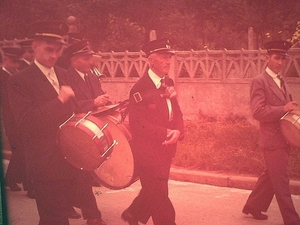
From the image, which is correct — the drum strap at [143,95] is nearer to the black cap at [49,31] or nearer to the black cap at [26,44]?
the black cap at [49,31]

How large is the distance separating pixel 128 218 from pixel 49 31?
190 centimetres

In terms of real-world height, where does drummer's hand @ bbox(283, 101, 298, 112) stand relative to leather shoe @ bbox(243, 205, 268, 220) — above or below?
above

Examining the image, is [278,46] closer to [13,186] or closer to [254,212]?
[254,212]

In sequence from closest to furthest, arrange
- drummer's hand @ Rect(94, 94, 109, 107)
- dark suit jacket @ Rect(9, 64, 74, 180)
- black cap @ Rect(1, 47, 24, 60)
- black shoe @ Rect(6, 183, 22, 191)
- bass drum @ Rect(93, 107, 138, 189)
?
dark suit jacket @ Rect(9, 64, 74, 180) < bass drum @ Rect(93, 107, 138, 189) < black cap @ Rect(1, 47, 24, 60) < drummer's hand @ Rect(94, 94, 109, 107) < black shoe @ Rect(6, 183, 22, 191)

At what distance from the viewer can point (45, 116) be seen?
6090mm

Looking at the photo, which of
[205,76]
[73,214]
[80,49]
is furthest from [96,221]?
[205,76]

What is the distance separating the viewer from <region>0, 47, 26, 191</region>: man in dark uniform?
6.69 m

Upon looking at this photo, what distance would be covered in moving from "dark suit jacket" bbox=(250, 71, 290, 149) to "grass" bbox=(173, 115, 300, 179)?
0.77 ft

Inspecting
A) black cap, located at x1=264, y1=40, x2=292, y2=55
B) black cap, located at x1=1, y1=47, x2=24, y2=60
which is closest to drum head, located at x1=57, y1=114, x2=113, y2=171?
black cap, located at x1=1, y1=47, x2=24, y2=60

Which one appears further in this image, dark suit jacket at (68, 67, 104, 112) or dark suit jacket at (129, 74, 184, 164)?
dark suit jacket at (68, 67, 104, 112)

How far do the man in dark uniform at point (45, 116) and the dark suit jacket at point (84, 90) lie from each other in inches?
10.0

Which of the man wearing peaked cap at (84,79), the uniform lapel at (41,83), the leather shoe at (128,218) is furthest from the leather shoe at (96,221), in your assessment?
the uniform lapel at (41,83)

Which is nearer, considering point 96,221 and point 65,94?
point 65,94

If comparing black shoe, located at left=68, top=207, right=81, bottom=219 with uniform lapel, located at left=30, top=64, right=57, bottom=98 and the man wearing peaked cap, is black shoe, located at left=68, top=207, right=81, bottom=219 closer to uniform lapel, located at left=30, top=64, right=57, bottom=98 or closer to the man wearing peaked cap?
the man wearing peaked cap
